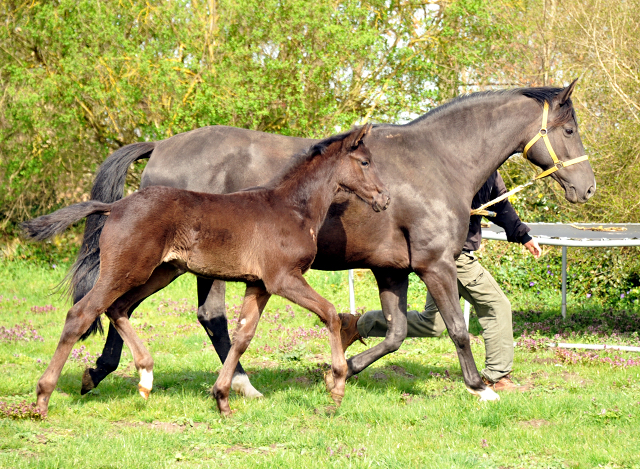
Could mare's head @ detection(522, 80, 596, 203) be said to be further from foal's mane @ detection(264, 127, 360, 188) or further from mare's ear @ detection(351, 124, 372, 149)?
foal's mane @ detection(264, 127, 360, 188)

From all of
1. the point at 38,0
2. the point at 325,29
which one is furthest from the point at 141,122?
the point at 325,29

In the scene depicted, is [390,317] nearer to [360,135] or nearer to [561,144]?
[360,135]

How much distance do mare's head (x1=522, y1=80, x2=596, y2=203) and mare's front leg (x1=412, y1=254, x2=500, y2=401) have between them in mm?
1236

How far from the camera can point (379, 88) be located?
13.3 metres

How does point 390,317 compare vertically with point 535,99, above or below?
below

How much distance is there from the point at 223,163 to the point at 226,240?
1289mm


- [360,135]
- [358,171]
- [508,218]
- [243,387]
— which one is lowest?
[243,387]

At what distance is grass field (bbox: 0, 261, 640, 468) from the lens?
402 centimetres

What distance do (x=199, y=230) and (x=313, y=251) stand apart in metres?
0.85

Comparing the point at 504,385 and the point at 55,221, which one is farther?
the point at 504,385

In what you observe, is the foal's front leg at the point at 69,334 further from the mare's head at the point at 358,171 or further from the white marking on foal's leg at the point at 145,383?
the mare's head at the point at 358,171

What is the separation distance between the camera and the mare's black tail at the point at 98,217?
211 inches

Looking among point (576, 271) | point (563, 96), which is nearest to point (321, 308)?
point (563, 96)

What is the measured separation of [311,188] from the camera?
496 centimetres
